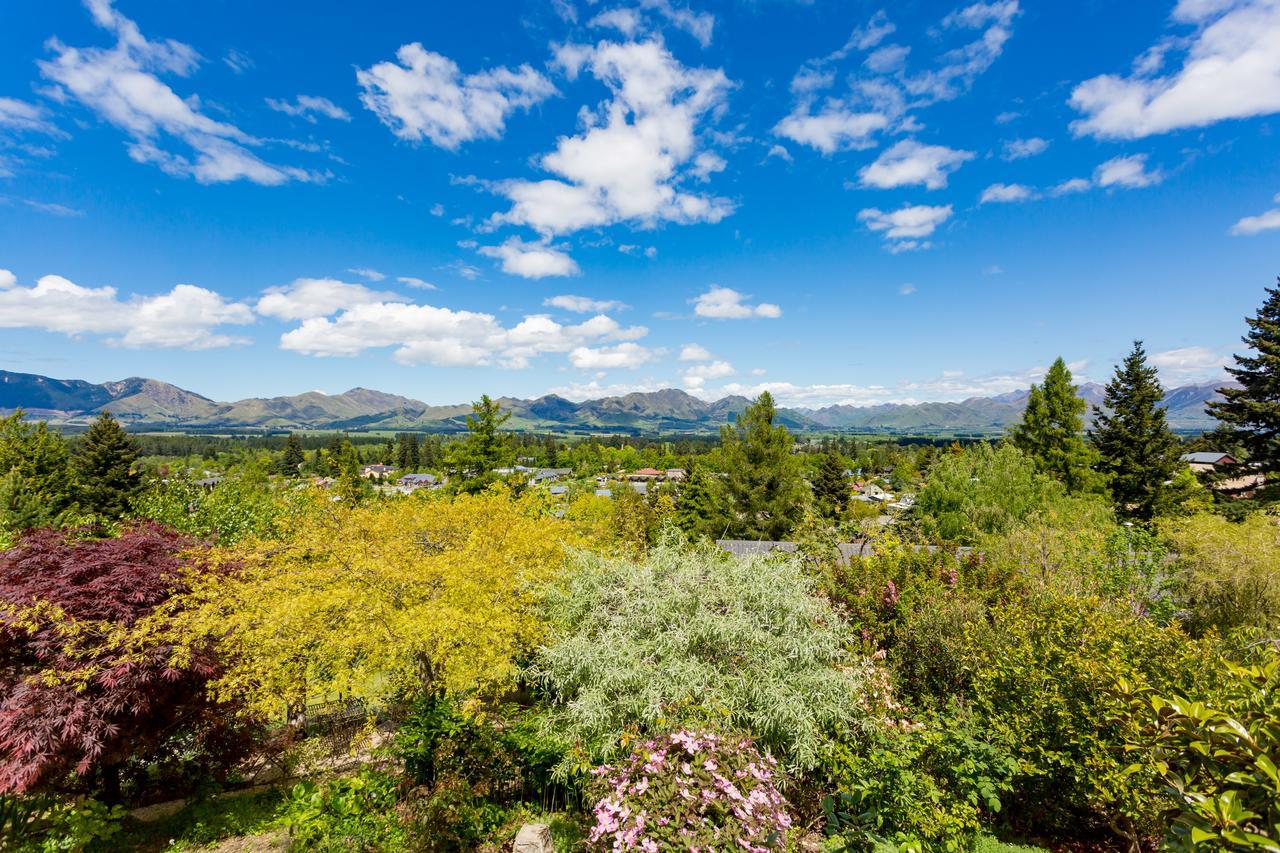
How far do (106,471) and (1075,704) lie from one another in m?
40.9

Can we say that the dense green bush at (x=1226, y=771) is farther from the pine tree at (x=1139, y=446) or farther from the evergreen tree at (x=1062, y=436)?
the pine tree at (x=1139, y=446)

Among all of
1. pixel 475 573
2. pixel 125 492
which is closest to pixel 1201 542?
pixel 475 573

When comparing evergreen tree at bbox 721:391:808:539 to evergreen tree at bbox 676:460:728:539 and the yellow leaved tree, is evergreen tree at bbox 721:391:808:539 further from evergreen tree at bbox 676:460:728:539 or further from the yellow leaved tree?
the yellow leaved tree

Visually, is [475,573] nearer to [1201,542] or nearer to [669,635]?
[669,635]

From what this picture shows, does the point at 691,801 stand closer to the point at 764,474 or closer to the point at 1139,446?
the point at 764,474

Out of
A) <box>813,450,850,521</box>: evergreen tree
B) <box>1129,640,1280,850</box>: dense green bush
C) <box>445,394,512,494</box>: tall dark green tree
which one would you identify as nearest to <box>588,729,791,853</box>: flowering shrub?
<box>1129,640,1280,850</box>: dense green bush

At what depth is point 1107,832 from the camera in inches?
228

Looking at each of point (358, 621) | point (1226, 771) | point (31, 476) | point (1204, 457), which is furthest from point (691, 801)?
point (1204, 457)

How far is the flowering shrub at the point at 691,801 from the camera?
13.9ft

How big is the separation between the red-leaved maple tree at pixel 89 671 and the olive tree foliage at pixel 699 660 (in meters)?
4.89

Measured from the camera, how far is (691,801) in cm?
441

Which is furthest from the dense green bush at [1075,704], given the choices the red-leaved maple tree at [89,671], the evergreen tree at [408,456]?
the evergreen tree at [408,456]

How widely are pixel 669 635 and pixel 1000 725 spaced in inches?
149

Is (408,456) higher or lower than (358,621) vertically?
lower
